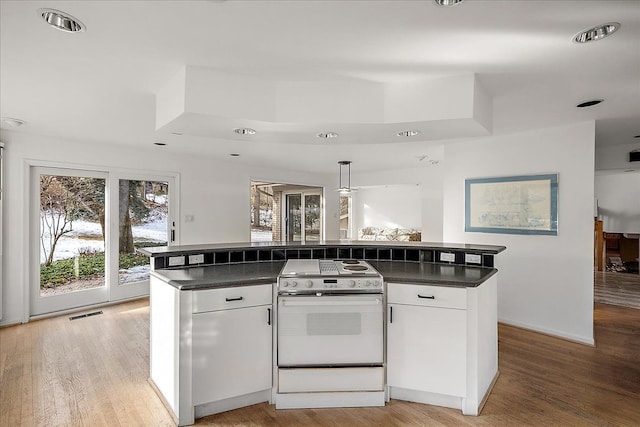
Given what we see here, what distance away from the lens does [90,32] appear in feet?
5.63

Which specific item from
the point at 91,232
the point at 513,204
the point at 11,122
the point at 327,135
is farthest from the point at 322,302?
the point at 91,232

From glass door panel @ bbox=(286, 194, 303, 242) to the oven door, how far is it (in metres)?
6.40

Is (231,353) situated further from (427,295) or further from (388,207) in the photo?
(388,207)

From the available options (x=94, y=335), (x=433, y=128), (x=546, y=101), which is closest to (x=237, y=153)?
(x=94, y=335)

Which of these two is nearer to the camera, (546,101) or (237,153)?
(546,101)

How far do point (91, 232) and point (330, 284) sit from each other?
385cm

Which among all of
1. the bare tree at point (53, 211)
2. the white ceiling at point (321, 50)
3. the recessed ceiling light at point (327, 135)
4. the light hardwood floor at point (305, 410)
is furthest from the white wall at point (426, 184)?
the bare tree at point (53, 211)

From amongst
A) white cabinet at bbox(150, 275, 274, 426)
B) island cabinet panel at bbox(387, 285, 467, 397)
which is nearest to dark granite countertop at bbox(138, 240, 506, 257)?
white cabinet at bbox(150, 275, 274, 426)

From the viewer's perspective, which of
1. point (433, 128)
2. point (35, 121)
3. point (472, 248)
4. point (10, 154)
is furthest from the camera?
point (10, 154)

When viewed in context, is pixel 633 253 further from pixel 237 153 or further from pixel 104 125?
pixel 104 125

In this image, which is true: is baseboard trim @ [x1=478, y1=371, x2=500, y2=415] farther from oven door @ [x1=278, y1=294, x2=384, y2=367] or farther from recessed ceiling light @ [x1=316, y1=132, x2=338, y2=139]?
recessed ceiling light @ [x1=316, y1=132, x2=338, y2=139]

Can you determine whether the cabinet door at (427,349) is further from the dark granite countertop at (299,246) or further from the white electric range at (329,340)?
the dark granite countertop at (299,246)

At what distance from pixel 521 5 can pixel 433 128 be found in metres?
1.04

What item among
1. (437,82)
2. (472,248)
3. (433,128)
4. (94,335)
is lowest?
(94,335)
